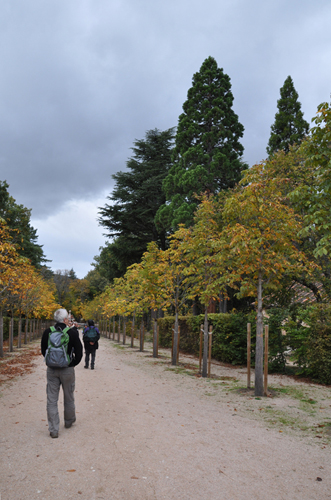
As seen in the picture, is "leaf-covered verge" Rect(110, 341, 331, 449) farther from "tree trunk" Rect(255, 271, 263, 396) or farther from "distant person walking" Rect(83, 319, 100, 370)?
"distant person walking" Rect(83, 319, 100, 370)

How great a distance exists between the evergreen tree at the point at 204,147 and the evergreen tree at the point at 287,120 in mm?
2807

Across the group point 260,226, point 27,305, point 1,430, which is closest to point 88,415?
point 1,430

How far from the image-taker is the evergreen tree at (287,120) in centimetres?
2305

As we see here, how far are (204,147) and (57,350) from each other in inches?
894

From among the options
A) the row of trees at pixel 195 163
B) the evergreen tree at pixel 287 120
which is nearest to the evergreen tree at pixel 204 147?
the row of trees at pixel 195 163

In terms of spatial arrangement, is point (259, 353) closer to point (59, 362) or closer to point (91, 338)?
point (59, 362)

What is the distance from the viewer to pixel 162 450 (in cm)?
484

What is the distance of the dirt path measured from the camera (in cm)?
375

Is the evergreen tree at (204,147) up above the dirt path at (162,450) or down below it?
above

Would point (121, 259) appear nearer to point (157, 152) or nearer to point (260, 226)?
point (157, 152)

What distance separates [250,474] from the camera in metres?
4.15

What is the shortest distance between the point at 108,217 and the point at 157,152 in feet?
27.4

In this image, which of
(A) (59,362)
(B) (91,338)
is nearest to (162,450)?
(A) (59,362)

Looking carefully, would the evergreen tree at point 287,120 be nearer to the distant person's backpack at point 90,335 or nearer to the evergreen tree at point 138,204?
the evergreen tree at point 138,204
